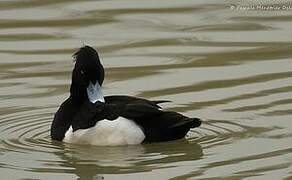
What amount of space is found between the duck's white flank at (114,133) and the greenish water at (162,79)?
74mm

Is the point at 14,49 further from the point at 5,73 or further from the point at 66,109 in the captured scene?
the point at 66,109

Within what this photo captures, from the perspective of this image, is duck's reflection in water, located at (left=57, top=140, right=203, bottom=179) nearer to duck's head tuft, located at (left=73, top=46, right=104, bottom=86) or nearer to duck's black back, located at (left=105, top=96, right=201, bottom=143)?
duck's black back, located at (left=105, top=96, right=201, bottom=143)

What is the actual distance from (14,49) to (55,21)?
117 cm

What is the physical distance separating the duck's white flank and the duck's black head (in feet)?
1.64

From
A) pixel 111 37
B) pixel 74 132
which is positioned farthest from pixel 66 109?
pixel 111 37

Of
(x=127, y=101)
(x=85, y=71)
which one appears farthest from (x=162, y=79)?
(x=127, y=101)

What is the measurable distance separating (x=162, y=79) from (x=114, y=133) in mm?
2001

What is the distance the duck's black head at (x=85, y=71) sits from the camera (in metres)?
9.74

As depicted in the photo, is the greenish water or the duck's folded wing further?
the duck's folded wing

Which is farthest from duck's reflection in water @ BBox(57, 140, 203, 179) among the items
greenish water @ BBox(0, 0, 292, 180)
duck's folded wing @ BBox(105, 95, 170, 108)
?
duck's folded wing @ BBox(105, 95, 170, 108)

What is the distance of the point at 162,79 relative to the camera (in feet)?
37.3

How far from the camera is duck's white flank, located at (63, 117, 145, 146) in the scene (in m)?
9.44

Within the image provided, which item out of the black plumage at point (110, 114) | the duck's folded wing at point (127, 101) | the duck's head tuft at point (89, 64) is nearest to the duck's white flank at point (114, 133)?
the black plumage at point (110, 114)

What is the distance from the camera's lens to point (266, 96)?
1060cm
